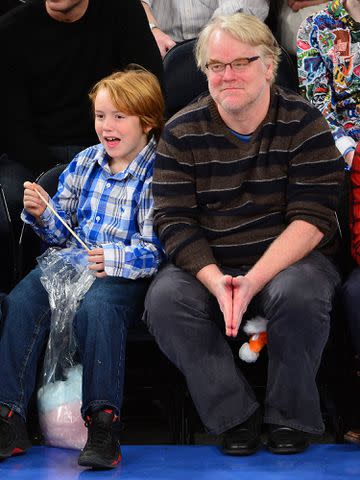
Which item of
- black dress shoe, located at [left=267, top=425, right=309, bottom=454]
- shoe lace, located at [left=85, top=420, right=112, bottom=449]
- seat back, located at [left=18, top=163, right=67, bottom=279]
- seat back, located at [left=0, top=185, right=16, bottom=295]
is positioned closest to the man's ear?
seat back, located at [left=18, top=163, right=67, bottom=279]

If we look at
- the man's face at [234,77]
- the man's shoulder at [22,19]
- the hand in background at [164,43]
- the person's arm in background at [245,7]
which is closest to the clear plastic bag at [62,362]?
the man's face at [234,77]

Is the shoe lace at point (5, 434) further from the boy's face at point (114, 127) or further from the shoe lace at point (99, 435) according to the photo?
the boy's face at point (114, 127)

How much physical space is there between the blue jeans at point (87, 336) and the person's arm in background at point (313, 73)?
3.83 feet

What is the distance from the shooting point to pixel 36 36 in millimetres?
3766

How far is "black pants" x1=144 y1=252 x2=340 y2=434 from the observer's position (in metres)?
2.76

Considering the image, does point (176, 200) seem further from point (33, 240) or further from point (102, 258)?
point (33, 240)

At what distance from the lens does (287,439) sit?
2.80 m

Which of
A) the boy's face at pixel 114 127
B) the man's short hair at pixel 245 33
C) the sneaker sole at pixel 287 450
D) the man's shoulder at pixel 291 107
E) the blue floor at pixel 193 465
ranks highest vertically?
the man's short hair at pixel 245 33

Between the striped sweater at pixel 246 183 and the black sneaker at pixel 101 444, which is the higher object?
the striped sweater at pixel 246 183

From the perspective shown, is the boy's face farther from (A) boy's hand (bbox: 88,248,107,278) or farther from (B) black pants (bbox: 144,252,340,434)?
(B) black pants (bbox: 144,252,340,434)

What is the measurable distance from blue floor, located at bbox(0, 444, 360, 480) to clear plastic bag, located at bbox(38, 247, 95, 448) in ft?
0.22

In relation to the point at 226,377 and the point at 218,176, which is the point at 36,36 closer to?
the point at 218,176

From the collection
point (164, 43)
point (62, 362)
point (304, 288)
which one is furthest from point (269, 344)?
point (164, 43)

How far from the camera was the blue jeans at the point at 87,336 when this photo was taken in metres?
2.83
